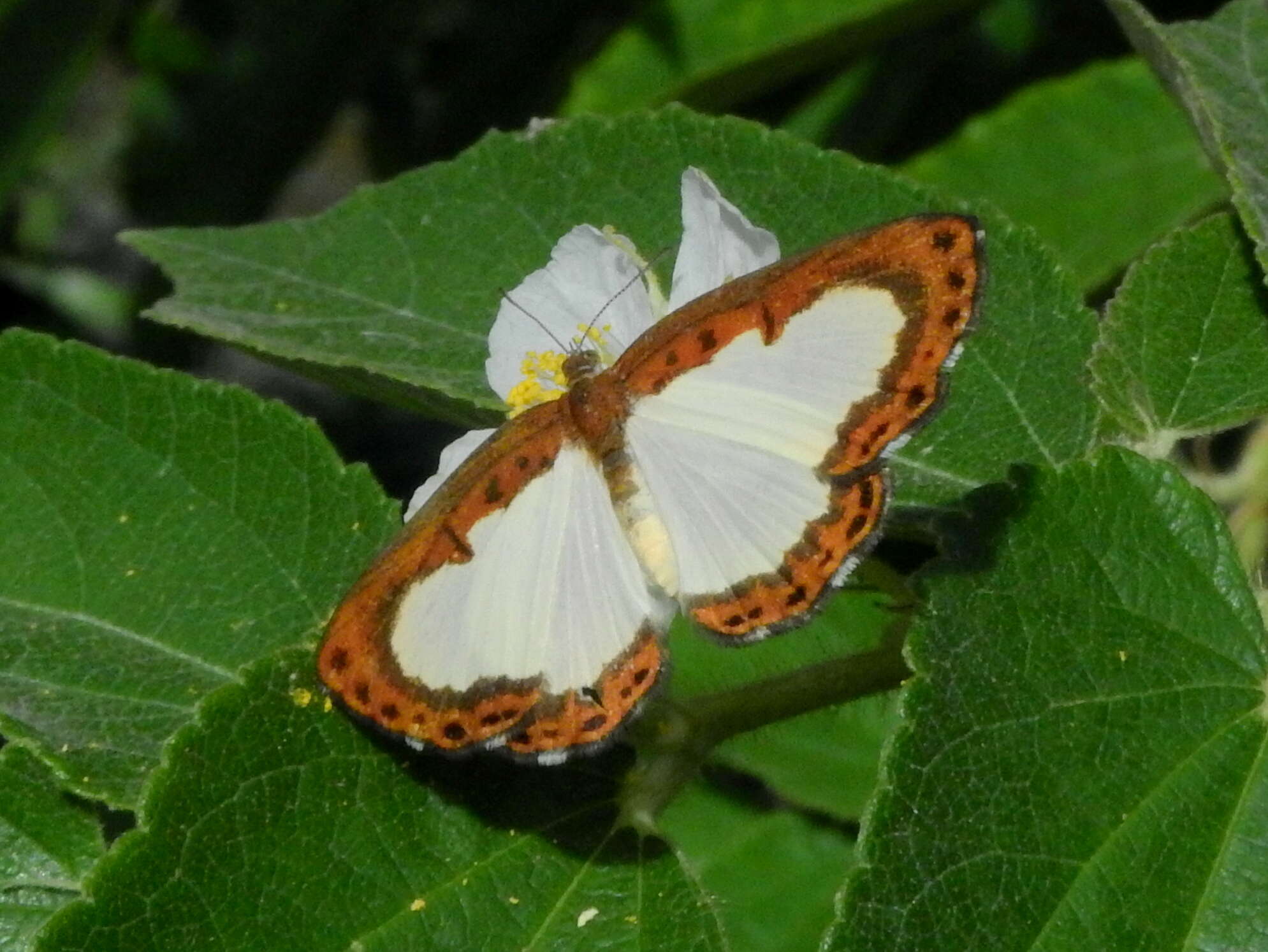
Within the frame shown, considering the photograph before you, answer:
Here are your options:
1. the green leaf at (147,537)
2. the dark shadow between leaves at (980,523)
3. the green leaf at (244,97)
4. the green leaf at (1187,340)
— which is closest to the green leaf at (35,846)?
the green leaf at (147,537)

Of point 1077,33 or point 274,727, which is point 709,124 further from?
point 1077,33

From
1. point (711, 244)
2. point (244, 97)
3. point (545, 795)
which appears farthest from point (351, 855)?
point (244, 97)

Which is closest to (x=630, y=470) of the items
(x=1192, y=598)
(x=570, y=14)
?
(x=1192, y=598)

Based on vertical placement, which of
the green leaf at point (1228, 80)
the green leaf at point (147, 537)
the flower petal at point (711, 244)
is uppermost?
the green leaf at point (1228, 80)

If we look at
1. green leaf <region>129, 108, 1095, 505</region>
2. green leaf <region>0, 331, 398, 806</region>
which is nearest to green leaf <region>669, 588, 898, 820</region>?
green leaf <region>129, 108, 1095, 505</region>

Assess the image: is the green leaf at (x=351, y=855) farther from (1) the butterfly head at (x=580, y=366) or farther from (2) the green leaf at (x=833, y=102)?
(2) the green leaf at (x=833, y=102)
